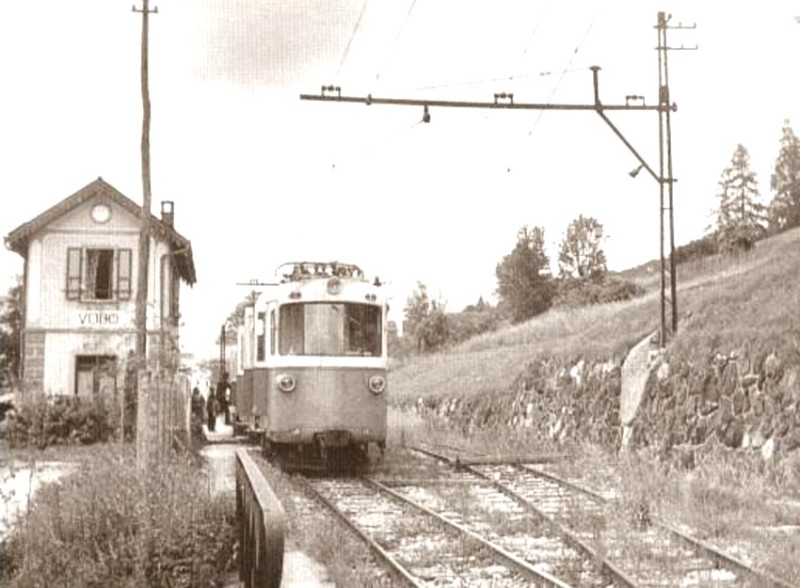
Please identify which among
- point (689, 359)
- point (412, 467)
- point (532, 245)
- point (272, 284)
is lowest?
point (412, 467)

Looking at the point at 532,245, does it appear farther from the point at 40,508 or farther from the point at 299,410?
the point at 40,508

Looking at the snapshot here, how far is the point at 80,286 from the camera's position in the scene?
30.2m

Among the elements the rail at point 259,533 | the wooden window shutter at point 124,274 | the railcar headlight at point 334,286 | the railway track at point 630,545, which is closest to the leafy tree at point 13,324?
the wooden window shutter at point 124,274

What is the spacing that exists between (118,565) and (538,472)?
1025 cm

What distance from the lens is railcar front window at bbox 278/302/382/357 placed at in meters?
17.5

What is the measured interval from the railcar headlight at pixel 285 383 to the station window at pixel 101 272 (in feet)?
46.6

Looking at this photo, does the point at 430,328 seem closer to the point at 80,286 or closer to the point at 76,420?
the point at 80,286

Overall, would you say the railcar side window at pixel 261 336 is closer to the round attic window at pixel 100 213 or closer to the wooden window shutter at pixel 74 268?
the wooden window shutter at pixel 74 268

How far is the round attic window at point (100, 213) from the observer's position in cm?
3048

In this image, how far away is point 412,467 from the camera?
1964 cm

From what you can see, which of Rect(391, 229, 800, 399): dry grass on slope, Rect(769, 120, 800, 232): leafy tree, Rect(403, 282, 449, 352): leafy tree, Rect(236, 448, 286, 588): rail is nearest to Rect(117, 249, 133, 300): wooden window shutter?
Rect(391, 229, 800, 399): dry grass on slope

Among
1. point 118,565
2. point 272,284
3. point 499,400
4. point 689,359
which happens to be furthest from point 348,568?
point 499,400

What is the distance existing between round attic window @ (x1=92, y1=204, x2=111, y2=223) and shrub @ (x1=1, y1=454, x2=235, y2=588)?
21606mm

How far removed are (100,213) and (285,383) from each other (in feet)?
49.6
